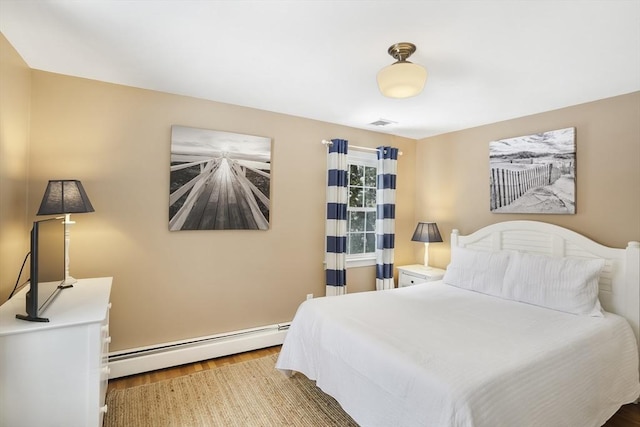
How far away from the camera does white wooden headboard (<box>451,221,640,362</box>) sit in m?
2.40

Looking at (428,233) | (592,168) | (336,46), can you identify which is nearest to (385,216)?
(428,233)

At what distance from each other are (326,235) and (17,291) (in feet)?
8.32

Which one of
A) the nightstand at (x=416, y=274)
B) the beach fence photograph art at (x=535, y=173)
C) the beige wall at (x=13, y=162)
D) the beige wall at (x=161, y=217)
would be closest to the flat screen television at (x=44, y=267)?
the beige wall at (x=13, y=162)

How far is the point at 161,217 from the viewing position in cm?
278

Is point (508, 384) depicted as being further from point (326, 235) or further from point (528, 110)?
point (528, 110)

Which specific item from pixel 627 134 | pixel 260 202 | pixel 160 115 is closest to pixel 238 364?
pixel 260 202

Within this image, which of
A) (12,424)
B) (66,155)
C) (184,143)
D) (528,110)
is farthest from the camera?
(528,110)

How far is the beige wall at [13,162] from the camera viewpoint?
6.26 feet

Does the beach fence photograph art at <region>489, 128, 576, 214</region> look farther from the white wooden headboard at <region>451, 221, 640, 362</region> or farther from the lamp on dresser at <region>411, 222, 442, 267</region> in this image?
the lamp on dresser at <region>411, 222, 442, 267</region>

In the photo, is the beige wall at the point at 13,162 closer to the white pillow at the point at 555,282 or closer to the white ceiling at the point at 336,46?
the white ceiling at the point at 336,46

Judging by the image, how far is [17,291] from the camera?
2014mm

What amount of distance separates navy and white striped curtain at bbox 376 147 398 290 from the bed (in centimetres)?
82

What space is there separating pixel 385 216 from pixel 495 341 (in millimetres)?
2168

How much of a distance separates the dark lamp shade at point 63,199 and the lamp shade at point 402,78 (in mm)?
2113
